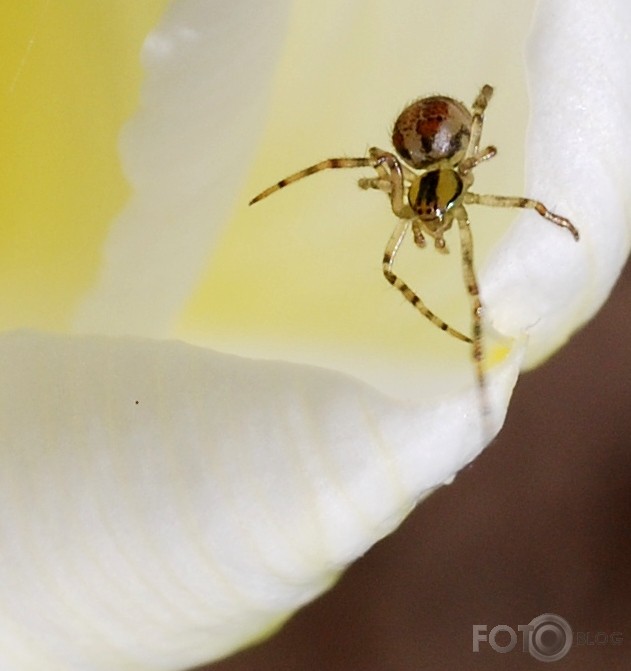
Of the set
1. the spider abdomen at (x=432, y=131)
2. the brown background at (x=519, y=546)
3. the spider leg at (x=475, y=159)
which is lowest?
the brown background at (x=519, y=546)

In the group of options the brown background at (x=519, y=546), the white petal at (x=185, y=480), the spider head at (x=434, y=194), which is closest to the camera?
the white petal at (x=185, y=480)

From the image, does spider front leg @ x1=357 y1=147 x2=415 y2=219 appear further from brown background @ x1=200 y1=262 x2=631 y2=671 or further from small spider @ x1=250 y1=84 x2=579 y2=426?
brown background @ x1=200 y1=262 x2=631 y2=671

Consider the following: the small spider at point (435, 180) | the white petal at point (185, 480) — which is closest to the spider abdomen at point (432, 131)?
the small spider at point (435, 180)

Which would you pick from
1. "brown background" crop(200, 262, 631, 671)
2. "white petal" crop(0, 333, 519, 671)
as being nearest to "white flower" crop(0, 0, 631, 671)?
"white petal" crop(0, 333, 519, 671)

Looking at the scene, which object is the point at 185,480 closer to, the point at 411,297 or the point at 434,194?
the point at 411,297

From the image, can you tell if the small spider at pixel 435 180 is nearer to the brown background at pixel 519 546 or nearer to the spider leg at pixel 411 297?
the spider leg at pixel 411 297

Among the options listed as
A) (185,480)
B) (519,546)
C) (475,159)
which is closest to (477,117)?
(475,159)
